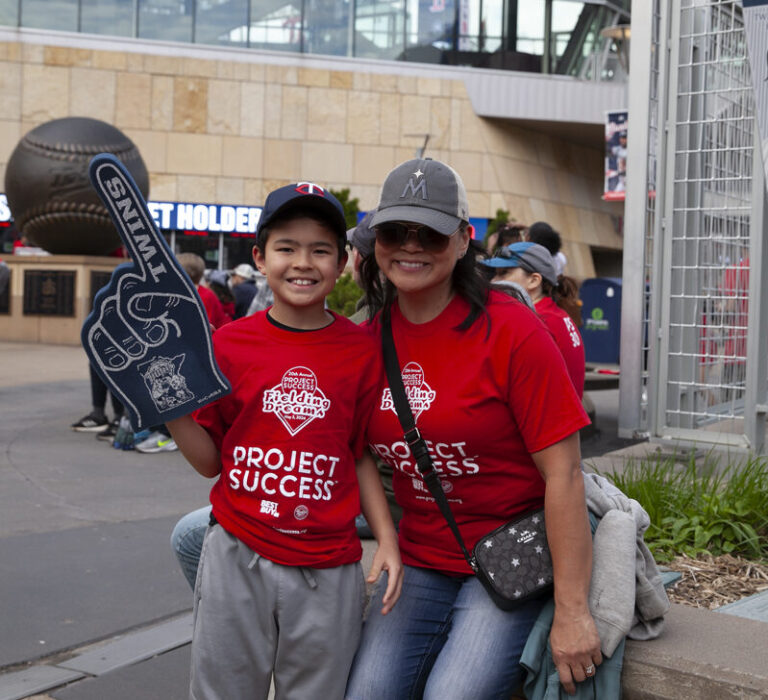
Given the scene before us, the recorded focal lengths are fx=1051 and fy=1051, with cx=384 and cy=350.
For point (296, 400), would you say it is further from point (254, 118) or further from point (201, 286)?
point (254, 118)

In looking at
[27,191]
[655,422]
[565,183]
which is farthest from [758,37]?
[565,183]

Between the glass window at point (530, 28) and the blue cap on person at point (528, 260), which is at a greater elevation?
the glass window at point (530, 28)

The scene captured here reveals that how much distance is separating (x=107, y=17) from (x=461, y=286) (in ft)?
93.3

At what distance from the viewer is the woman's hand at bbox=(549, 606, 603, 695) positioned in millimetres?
2520

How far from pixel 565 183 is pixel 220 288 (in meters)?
24.4

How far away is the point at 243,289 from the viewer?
Result: 487 inches

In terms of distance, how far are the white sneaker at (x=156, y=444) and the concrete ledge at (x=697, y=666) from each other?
6783mm

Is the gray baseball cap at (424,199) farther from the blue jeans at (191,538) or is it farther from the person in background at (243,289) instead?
the person in background at (243,289)

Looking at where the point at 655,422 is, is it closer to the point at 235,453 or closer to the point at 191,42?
the point at 235,453

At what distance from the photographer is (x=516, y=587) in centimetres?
260

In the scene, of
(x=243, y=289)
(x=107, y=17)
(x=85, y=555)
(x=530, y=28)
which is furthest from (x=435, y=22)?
(x=85, y=555)

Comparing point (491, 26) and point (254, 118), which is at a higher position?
point (491, 26)

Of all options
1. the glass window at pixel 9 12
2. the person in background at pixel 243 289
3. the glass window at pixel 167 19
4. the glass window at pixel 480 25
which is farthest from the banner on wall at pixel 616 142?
the glass window at pixel 9 12

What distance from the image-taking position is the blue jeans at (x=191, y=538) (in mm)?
3244
